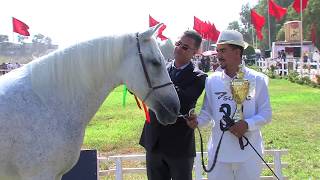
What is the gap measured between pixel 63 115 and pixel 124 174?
11.9 feet

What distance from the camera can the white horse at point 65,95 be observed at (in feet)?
10.2

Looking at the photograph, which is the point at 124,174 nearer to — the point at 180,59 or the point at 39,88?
the point at 180,59

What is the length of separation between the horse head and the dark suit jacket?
0.70 m

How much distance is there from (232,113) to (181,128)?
0.58 meters

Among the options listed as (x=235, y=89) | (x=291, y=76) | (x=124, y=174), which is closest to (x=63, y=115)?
(x=235, y=89)

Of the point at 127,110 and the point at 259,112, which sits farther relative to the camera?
the point at 127,110

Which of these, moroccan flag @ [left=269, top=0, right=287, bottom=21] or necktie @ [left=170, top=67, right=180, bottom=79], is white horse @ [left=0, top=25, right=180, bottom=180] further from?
moroccan flag @ [left=269, top=0, right=287, bottom=21]

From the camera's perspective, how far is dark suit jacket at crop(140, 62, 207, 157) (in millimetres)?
4180

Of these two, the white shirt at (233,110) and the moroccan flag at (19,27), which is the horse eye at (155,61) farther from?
the moroccan flag at (19,27)

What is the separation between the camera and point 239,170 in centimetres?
381

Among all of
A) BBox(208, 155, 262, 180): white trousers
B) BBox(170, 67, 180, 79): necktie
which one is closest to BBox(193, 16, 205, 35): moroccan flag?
BBox(170, 67, 180, 79): necktie

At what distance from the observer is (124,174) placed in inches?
267

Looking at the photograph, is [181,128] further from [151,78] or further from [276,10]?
[276,10]

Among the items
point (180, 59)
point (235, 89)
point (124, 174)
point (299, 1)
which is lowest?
point (124, 174)
